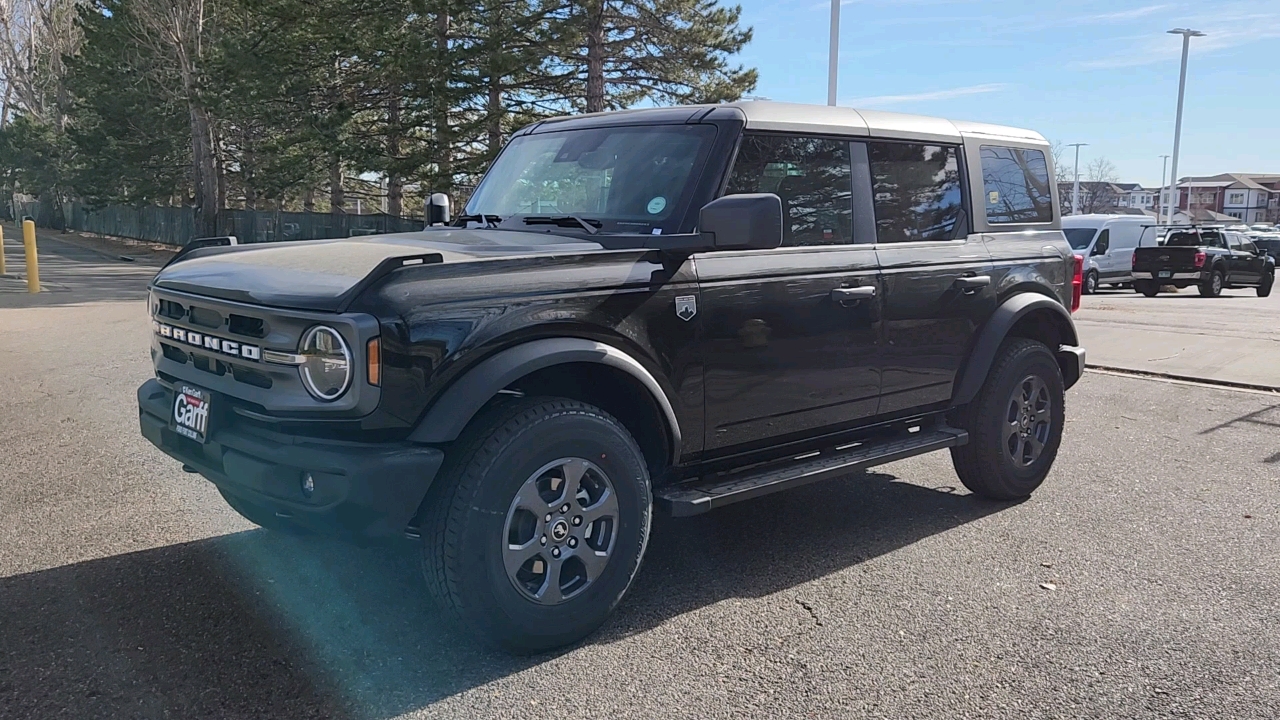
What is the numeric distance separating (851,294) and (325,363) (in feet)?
7.74

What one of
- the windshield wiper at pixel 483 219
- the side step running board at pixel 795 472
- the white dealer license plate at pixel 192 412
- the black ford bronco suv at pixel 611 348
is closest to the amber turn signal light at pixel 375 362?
the black ford bronco suv at pixel 611 348

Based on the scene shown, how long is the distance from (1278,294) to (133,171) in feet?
130

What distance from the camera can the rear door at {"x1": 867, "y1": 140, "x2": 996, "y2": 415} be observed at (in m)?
4.79

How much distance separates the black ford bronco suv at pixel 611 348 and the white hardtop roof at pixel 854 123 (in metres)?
0.02

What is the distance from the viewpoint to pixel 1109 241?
24.1m

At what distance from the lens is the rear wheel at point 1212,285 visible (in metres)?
23.6

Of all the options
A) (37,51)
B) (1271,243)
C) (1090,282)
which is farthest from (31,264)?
(37,51)

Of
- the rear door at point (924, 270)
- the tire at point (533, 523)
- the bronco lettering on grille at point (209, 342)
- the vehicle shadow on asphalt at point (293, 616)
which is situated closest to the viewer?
the vehicle shadow on asphalt at point (293, 616)

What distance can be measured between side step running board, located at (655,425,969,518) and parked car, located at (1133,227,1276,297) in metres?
20.6

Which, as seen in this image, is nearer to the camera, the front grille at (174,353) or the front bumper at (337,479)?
the front bumper at (337,479)

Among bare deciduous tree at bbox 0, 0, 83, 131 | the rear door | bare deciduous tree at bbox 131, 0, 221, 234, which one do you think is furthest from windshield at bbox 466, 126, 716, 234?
bare deciduous tree at bbox 0, 0, 83, 131

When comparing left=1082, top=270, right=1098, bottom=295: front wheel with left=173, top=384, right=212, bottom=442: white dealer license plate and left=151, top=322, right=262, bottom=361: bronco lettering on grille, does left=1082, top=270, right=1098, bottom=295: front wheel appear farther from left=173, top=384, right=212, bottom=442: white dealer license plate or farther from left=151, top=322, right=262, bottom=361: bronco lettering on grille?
left=173, top=384, right=212, bottom=442: white dealer license plate

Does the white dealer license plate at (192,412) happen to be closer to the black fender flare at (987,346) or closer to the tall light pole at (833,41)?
the black fender flare at (987,346)

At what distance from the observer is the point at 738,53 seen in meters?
23.0
